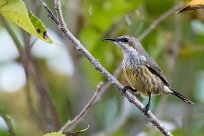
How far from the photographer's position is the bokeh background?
4.39 m

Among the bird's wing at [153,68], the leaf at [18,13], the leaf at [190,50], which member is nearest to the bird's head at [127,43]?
the bird's wing at [153,68]

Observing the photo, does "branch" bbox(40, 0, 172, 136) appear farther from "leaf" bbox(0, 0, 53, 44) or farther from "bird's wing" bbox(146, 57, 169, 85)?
"bird's wing" bbox(146, 57, 169, 85)

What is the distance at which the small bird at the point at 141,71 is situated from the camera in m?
3.80

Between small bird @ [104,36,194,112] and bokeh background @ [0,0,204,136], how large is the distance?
0.21 meters

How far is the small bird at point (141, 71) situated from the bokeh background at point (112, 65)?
8.3 inches

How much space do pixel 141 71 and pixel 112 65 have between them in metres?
0.79

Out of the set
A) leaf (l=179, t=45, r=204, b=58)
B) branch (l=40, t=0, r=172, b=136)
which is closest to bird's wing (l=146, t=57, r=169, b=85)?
leaf (l=179, t=45, r=204, b=58)

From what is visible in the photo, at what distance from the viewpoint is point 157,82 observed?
12.9 ft

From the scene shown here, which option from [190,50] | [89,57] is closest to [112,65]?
[190,50]

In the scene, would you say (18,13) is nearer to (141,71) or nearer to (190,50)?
(141,71)

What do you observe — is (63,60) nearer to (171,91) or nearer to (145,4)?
(145,4)

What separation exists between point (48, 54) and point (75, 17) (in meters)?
0.71

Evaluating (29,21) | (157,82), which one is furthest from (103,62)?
(29,21)

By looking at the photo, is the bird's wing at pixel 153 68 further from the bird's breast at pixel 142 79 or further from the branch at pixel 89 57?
the branch at pixel 89 57
